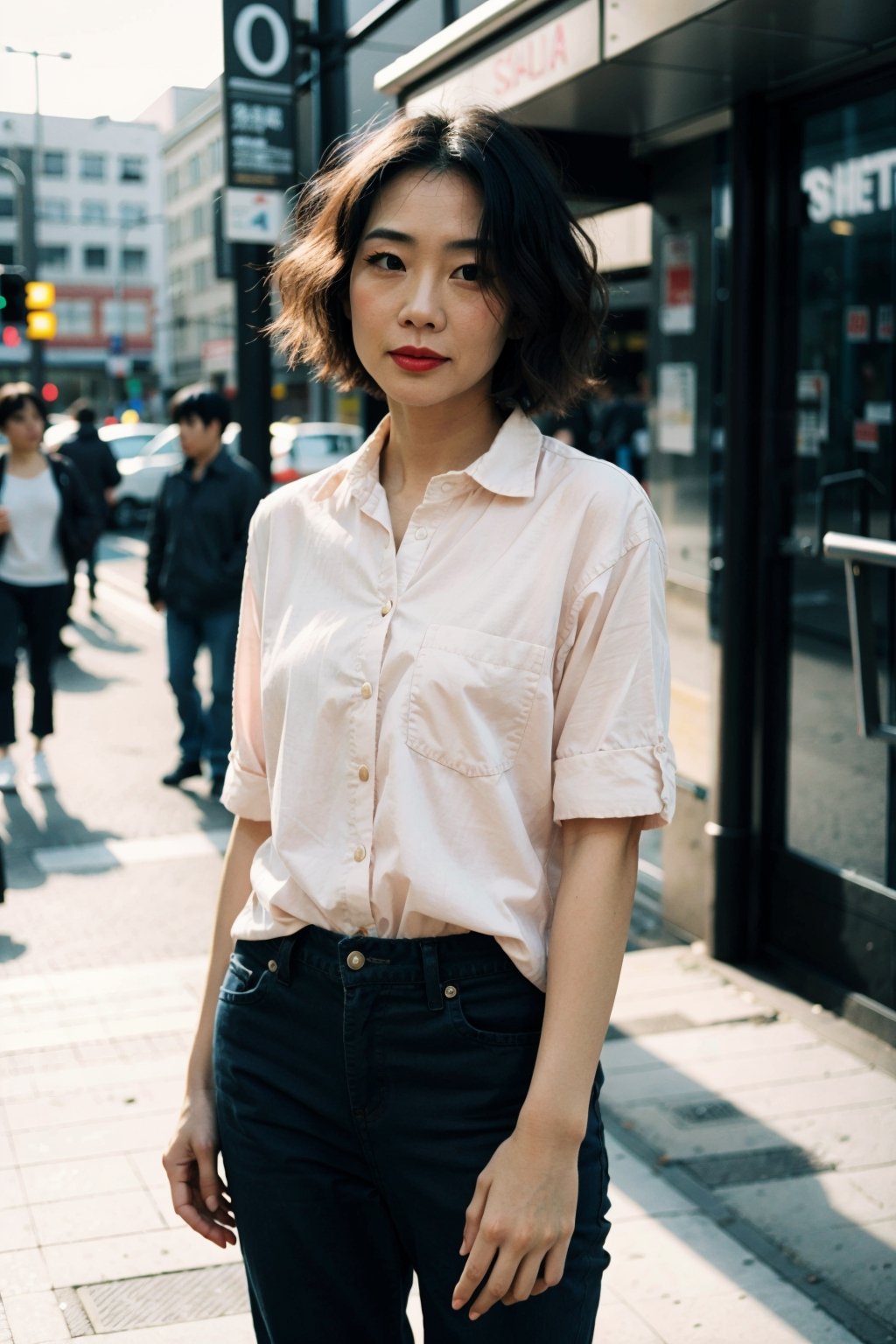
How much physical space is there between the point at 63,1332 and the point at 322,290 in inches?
81.3

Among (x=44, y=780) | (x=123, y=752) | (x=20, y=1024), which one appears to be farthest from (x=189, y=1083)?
(x=123, y=752)

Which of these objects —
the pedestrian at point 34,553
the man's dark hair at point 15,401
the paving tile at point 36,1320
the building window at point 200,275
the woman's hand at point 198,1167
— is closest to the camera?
the woman's hand at point 198,1167

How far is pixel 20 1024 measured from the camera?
15.0ft

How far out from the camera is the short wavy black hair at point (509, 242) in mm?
1628

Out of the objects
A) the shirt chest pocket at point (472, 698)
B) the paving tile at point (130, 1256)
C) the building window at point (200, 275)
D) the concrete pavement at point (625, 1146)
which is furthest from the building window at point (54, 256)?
the shirt chest pocket at point (472, 698)

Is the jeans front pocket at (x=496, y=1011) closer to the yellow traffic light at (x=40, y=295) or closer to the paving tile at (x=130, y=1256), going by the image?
the paving tile at (x=130, y=1256)

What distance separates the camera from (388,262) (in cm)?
169

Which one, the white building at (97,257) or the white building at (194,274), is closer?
the white building at (194,274)

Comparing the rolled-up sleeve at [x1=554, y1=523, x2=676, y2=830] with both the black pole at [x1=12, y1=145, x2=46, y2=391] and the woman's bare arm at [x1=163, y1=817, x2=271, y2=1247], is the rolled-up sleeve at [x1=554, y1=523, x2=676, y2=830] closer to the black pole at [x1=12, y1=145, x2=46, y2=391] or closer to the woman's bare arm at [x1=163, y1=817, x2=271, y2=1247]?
the woman's bare arm at [x1=163, y1=817, x2=271, y2=1247]

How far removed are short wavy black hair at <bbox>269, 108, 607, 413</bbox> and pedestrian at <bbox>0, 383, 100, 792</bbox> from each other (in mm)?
6284

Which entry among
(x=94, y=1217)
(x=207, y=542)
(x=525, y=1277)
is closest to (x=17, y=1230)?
(x=94, y=1217)

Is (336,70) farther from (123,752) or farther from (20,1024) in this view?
(20,1024)

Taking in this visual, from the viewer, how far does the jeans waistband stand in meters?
1.57

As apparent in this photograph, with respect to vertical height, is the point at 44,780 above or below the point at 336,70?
below
